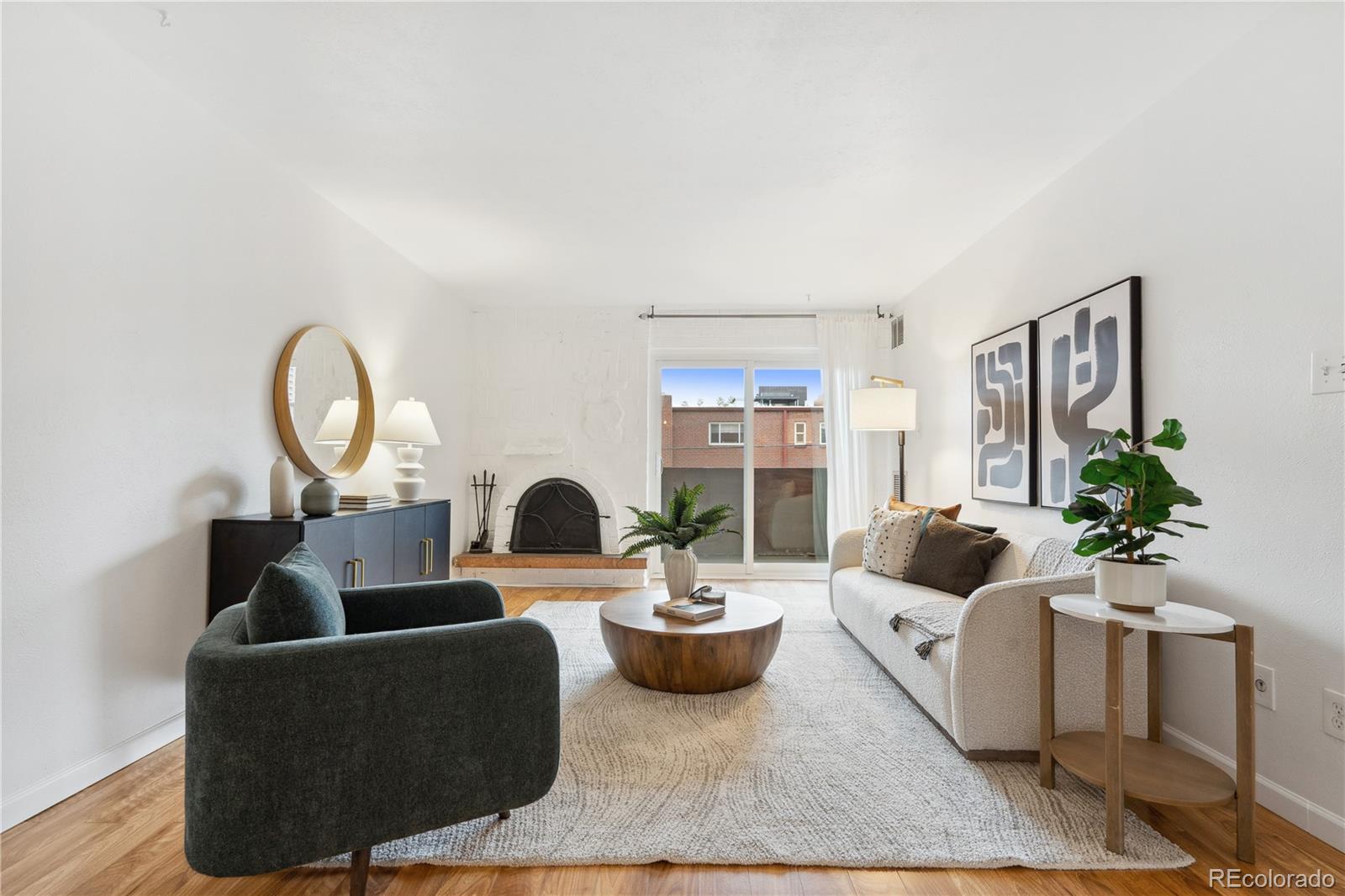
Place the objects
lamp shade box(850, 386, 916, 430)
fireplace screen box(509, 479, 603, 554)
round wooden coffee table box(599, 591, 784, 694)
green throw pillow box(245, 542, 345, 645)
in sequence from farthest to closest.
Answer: fireplace screen box(509, 479, 603, 554) < lamp shade box(850, 386, 916, 430) < round wooden coffee table box(599, 591, 784, 694) < green throw pillow box(245, 542, 345, 645)

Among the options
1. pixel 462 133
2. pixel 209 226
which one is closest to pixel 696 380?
pixel 462 133

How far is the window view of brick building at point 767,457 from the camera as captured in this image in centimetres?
565

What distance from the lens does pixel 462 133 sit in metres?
2.68

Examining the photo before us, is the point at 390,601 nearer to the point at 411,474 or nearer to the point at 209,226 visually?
the point at 209,226

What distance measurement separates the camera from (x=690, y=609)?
293cm

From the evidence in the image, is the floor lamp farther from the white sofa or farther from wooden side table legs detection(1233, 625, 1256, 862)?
wooden side table legs detection(1233, 625, 1256, 862)

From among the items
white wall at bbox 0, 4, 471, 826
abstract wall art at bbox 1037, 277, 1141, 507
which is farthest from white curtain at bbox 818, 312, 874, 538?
white wall at bbox 0, 4, 471, 826

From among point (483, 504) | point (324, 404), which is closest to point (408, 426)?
point (324, 404)

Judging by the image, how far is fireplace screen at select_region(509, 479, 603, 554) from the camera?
5.47 meters

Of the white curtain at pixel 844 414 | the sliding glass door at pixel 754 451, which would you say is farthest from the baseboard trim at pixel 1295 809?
the sliding glass door at pixel 754 451

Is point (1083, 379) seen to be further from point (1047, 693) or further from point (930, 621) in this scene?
point (1047, 693)

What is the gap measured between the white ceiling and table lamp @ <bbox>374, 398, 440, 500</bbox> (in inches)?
42.7

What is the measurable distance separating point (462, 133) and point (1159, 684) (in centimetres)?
331

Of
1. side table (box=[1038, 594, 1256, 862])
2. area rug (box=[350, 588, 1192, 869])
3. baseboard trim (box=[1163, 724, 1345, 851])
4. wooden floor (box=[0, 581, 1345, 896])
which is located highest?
side table (box=[1038, 594, 1256, 862])
